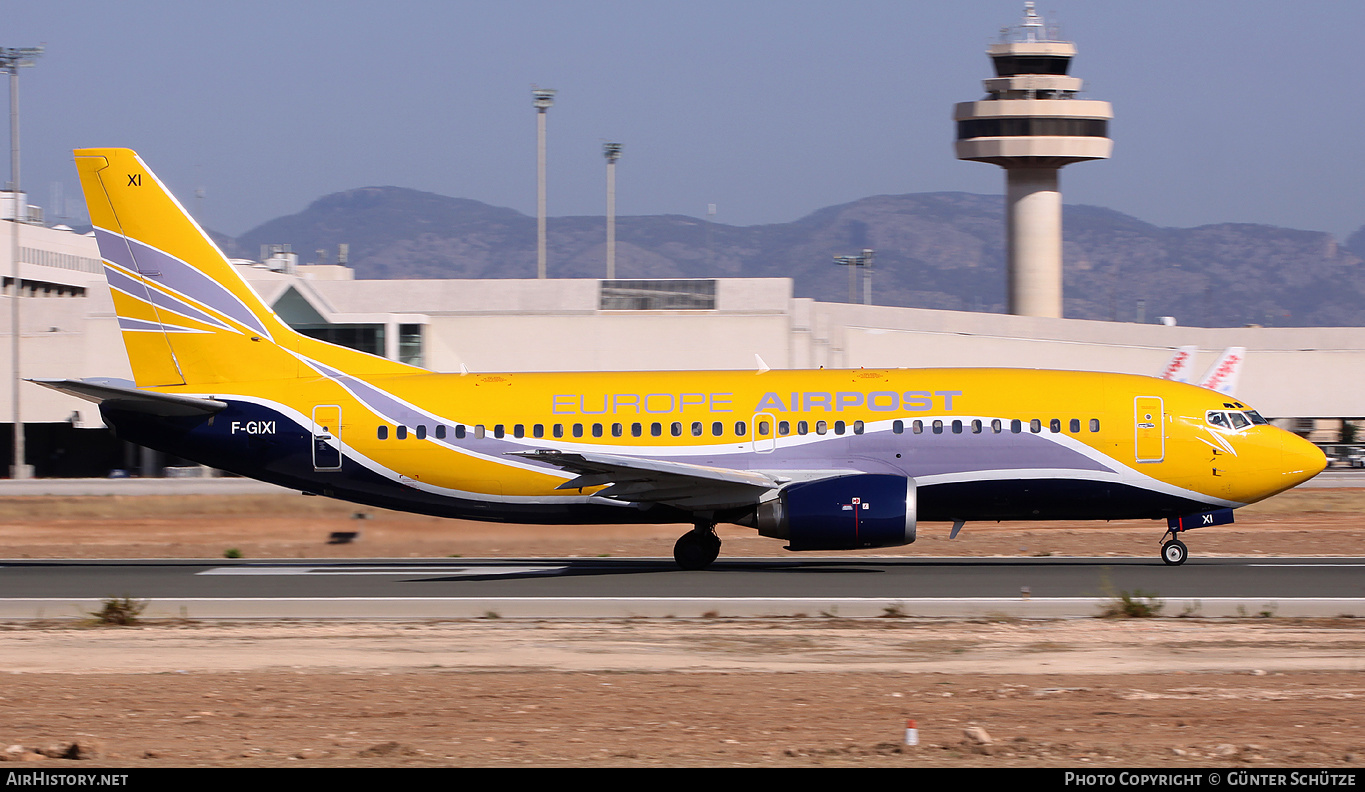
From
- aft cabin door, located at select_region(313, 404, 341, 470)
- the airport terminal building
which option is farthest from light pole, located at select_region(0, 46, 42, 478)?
aft cabin door, located at select_region(313, 404, 341, 470)

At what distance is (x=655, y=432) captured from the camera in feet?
81.3

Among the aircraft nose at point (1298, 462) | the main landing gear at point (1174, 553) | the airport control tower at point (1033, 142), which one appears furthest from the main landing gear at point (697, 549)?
the airport control tower at point (1033, 142)

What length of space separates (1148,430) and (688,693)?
13.7m

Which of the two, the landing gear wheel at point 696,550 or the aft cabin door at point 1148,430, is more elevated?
the aft cabin door at point 1148,430

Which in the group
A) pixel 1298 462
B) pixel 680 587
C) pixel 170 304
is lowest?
pixel 680 587

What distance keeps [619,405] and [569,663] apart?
10.5 m

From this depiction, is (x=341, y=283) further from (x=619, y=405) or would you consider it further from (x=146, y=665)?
(x=146, y=665)

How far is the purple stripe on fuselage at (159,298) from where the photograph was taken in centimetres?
2608

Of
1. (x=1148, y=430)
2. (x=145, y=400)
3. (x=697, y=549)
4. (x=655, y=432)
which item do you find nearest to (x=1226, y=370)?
(x=1148, y=430)

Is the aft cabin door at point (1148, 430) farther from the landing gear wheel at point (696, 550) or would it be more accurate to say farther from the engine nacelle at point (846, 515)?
the landing gear wheel at point (696, 550)

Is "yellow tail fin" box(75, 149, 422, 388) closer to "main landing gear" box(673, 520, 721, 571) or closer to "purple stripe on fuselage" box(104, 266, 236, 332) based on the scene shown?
"purple stripe on fuselage" box(104, 266, 236, 332)

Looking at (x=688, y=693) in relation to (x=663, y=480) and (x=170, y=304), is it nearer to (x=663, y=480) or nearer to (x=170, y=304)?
(x=663, y=480)

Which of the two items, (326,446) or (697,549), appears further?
(326,446)

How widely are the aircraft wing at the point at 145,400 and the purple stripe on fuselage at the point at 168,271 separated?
1756mm
